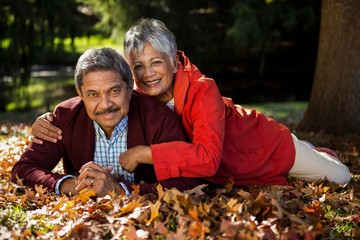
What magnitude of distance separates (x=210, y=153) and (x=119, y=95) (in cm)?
79

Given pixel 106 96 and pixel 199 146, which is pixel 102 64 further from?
pixel 199 146

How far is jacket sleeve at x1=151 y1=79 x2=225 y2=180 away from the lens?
12.4 ft

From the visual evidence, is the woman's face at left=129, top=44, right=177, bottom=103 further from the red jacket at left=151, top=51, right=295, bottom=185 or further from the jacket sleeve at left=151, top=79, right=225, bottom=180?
the jacket sleeve at left=151, top=79, right=225, bottom=180

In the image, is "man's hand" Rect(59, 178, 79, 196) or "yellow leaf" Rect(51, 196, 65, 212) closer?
"yellow leaf" Rect(51, 196, 65, 212)

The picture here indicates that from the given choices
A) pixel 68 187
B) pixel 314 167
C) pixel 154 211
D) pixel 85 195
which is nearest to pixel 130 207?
pixel 154 211

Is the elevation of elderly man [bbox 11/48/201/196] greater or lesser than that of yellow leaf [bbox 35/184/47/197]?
greater

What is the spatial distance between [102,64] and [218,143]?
1026 millimetres

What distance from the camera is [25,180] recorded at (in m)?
3.97

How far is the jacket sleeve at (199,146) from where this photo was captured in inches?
149

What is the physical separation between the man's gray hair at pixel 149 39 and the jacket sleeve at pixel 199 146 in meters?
0.37

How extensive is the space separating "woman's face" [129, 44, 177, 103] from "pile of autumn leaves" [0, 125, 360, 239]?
2.91ft

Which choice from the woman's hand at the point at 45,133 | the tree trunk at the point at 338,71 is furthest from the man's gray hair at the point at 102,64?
the tree trunk at the point at 338,71

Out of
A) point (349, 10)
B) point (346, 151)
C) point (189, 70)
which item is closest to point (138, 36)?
point (189, 70)

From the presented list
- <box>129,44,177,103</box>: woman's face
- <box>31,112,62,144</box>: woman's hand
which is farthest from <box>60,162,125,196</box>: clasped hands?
<box>129,44,177,103</box>: woman's face
